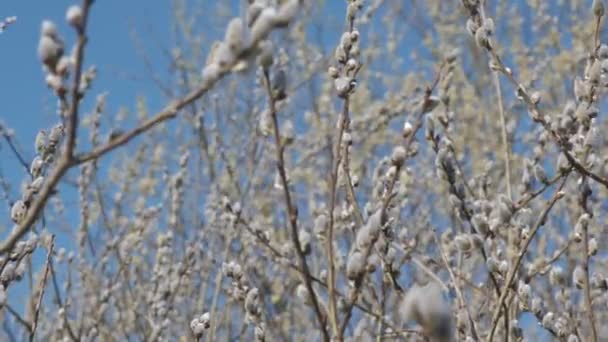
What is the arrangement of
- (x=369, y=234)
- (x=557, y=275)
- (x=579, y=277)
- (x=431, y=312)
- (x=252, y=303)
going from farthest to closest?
(x=557, y=275), (x=579, y=277), (x=252, y=303), (x=369, y=234), (x=431, y=312)

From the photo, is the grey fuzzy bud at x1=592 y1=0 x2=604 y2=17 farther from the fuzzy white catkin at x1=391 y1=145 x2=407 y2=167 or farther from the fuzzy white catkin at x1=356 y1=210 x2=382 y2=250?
the fuzzy white catkin at x1=356 y1=210 x2=382 y2=250

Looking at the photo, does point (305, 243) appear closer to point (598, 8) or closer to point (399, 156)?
point (399, 156)

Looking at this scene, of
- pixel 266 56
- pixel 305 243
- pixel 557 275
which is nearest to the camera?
pixel 266 56

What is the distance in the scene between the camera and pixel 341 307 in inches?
54.0

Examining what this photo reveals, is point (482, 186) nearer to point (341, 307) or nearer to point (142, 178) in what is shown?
point (341, 307)

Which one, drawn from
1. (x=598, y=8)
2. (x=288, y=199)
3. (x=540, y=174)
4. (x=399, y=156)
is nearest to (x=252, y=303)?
(x=399, y=156)

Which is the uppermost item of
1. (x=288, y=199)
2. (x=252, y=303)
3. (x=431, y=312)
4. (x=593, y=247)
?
(x=593, y=247)

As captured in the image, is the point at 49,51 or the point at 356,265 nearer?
the point at 49,51

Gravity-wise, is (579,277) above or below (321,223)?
above

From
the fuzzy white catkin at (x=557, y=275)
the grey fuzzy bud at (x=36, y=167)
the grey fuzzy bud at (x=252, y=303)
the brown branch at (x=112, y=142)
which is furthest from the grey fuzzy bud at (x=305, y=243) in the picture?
the fuzzy white catkin at (x=557, y=275)

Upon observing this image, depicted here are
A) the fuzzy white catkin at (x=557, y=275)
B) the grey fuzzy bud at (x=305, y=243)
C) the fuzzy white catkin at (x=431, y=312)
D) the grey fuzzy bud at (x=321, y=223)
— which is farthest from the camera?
the fuzzy white catkin at (x=557, y=275)

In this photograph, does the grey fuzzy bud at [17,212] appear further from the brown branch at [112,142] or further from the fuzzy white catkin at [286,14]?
the fuzzy white catkin at [286,14]

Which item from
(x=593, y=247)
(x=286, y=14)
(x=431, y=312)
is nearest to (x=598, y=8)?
(x=593, y=247)

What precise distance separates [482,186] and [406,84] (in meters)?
5.25
